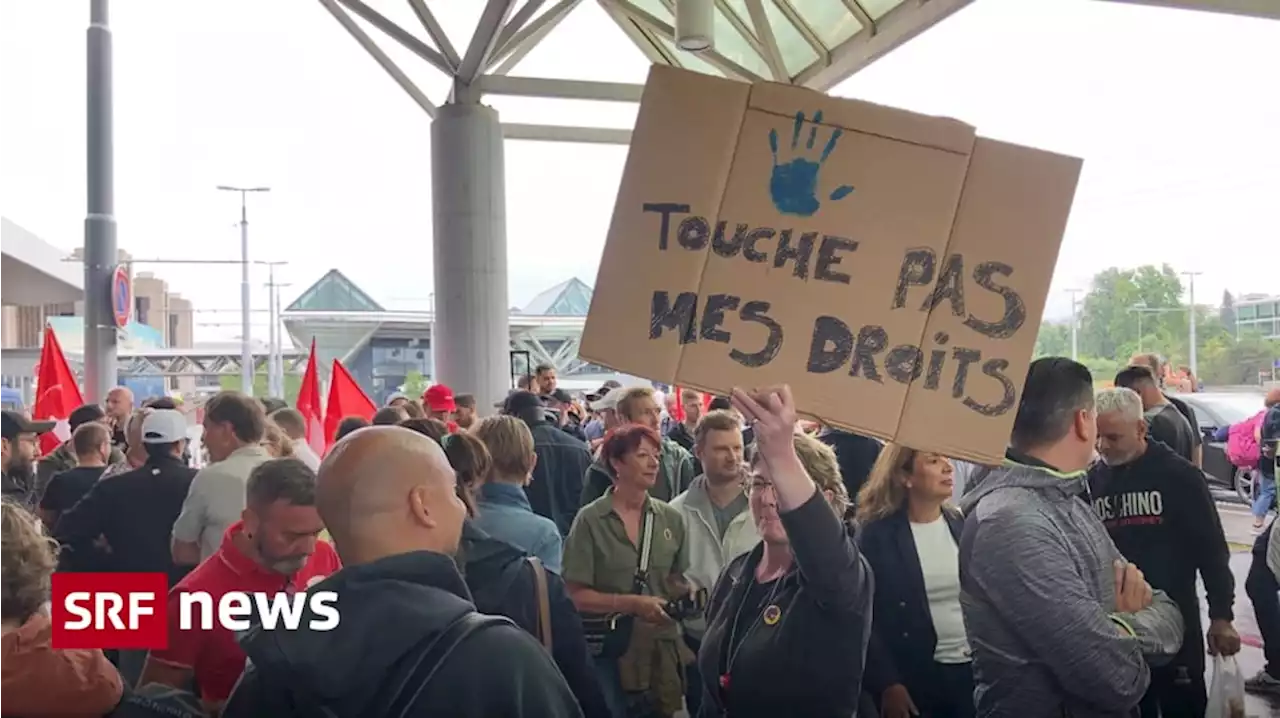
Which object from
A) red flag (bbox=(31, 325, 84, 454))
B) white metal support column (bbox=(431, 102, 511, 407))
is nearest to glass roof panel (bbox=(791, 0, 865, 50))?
white metal support column (bbox=(431, 102, 511, 407))

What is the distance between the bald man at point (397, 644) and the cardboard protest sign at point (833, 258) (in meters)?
0.79

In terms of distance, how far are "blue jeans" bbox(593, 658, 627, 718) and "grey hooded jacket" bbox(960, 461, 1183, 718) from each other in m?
1.54

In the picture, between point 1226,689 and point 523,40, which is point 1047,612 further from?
point 523,40

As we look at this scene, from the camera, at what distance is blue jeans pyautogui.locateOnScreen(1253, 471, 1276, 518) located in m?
9.78

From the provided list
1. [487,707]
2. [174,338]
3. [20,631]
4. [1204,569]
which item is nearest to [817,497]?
[487,707]

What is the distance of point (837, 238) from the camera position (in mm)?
2387

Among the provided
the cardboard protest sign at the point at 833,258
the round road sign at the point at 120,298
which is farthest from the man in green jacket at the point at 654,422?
the round road sign at the point at 120,298

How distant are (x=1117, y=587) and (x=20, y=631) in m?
2.24

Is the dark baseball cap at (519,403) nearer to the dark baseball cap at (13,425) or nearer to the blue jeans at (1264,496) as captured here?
the dark baseball cap at (13,425)

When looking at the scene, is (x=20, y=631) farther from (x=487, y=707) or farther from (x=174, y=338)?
(x=174, y=338)

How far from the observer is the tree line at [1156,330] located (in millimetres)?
9492

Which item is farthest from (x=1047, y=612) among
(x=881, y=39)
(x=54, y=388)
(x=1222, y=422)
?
Result: (x=1222, y=422)

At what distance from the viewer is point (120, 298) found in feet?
36.4

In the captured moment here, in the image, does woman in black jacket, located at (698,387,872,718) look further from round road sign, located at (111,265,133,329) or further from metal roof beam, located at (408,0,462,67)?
metal roof beam, located at (408,0,462,67)
